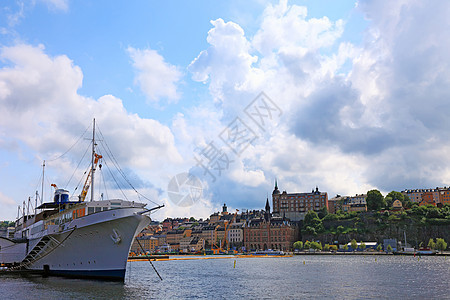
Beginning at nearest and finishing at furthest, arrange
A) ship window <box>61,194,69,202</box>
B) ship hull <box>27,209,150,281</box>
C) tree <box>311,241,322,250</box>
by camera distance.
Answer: ship hull <box>27,209,150,281</box>, ship window <box>61,194,69,202</box>, tree <box>311,241,322,250</box>

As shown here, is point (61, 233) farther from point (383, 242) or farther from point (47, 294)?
point (383, 242)

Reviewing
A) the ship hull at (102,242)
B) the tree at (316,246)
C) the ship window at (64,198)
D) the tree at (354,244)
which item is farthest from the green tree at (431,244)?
the ship hull at (102,242)

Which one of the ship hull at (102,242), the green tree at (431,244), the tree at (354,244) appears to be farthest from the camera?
the tree at (354,244)

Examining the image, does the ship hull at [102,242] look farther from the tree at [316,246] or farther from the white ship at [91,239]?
the tree at [316,246]

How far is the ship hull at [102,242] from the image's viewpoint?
45562 mm

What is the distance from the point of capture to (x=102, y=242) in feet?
153

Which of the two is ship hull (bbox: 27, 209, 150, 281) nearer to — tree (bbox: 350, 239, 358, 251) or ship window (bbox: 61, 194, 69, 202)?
ship window (bbox: 61, 194, 69, 202)

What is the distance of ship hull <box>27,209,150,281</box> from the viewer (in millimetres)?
45562

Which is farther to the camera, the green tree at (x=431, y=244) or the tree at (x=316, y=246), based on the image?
the tree at (x=316, y=246)

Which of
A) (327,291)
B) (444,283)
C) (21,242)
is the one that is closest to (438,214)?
(444,283)

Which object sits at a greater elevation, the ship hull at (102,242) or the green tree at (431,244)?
the ship hull at (102,242)

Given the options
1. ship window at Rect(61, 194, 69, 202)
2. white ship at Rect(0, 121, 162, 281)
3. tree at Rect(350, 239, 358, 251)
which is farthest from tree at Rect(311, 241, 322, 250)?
white ship at Rect(0, 121, 162, 281)

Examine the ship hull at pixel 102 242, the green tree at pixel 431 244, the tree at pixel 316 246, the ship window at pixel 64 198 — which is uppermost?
the ship window at pixel 64 198

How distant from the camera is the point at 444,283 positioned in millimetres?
54500
